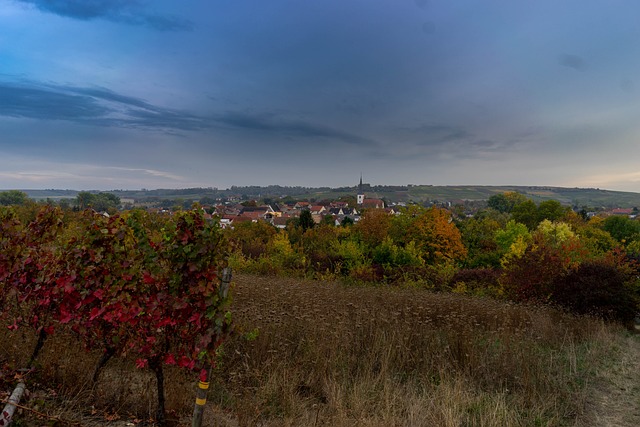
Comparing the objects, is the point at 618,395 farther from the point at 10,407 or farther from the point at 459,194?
the point at 459,194

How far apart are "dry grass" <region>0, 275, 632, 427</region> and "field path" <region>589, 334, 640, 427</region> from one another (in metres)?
0.16

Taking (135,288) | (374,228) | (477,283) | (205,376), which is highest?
(135,288)

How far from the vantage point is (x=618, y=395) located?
4996 millimetres

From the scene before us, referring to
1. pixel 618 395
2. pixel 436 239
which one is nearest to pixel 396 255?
pixel 436 239

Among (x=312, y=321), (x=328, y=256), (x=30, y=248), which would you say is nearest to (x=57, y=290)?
(x=30, y=248)

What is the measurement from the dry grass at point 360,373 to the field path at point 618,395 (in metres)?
0.16

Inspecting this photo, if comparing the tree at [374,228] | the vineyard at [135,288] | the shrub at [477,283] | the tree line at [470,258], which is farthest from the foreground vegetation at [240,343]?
the tree at [374,228]

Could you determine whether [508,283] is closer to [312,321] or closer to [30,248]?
[312,321]

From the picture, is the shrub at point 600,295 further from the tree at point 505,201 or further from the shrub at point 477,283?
the tree at point 505,201

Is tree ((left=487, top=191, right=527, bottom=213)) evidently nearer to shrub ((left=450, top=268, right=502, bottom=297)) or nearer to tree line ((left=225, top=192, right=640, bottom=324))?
tree line ((left=225, top=192, right=640, bottom=324))

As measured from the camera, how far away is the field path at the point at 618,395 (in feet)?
14.4

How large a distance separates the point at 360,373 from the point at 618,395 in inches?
146

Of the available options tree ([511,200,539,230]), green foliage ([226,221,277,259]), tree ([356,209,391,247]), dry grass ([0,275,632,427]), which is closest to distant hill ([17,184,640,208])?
tree ([511,200,539,230])

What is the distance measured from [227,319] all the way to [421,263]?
15.8 metres
